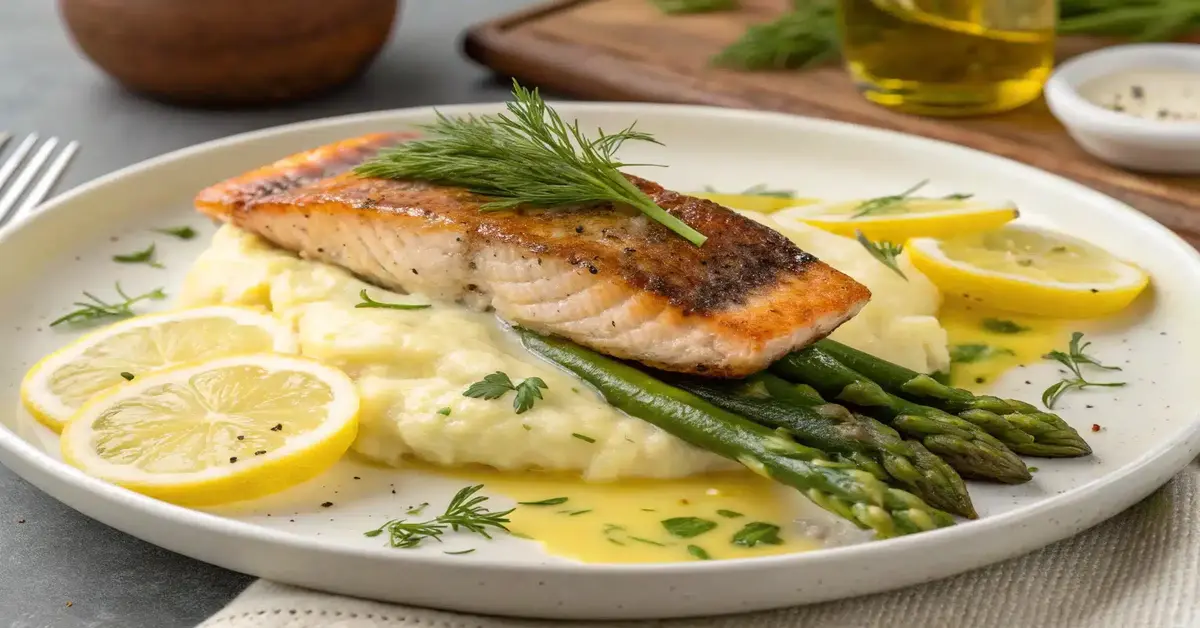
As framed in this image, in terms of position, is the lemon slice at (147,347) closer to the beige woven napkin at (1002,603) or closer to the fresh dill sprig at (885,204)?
the beige woven napkin at (1002,603)

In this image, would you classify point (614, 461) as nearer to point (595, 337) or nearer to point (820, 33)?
point (595, 337)

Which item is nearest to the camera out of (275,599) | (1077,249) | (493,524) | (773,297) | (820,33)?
(275,599)

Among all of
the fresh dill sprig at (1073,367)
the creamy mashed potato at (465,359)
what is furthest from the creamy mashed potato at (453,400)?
the fresh dill sprig at (1073,367)

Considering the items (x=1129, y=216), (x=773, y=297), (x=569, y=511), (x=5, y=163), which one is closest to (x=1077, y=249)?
(x=1129, y=216)

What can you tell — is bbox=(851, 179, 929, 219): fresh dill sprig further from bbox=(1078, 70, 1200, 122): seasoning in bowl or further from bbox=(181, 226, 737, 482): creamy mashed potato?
bbox=(181, 226, 737, 482): creamy mashed potato

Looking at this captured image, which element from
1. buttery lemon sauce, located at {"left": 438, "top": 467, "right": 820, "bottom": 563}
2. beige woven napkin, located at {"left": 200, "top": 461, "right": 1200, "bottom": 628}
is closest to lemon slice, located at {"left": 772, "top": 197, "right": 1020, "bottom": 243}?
buttery lemon sauce, located at {"left": 438, "top": 467, "right": 820, "bottom": 563}
